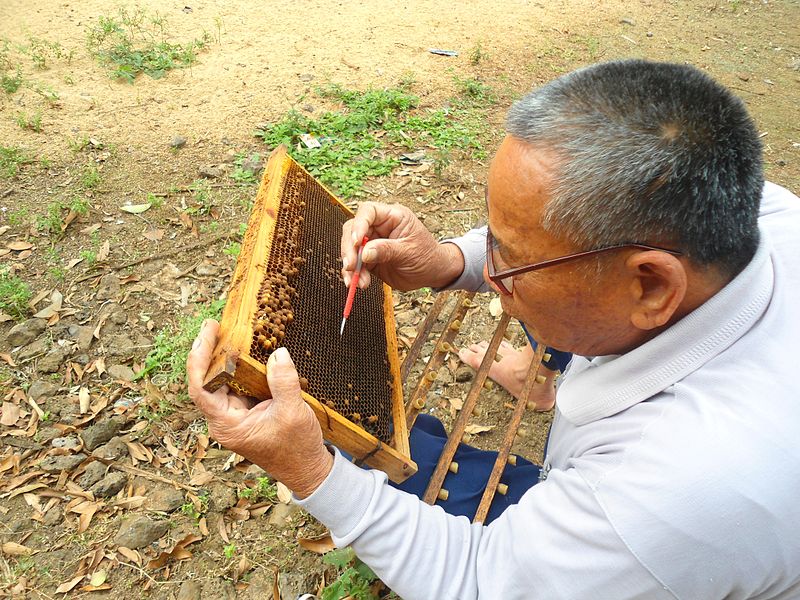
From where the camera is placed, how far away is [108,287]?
403 centimetres

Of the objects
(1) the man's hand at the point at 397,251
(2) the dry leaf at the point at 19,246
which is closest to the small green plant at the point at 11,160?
(2) the dry leaf at the point at 19,246

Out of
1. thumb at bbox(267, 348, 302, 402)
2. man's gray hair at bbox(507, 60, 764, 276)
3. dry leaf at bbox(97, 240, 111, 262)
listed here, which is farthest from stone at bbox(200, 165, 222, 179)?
man's gray hair at bbox(507, 60, 764, 276)

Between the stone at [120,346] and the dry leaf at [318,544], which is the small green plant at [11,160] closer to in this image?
the stone at [120,346]

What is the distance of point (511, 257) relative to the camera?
5.79 feet

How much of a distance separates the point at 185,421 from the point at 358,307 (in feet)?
4.95

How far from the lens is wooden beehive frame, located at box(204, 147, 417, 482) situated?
183cm

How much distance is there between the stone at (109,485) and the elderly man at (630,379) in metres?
1.65

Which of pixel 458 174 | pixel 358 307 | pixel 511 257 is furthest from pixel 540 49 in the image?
pixel 511 257

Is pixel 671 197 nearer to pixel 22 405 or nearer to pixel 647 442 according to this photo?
pixel 647 442

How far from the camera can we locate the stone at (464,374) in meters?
3.99

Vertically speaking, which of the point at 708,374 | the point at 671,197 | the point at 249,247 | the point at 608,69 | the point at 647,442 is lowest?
the point at 249,247

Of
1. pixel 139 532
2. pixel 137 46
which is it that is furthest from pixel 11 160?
pixel 139 532

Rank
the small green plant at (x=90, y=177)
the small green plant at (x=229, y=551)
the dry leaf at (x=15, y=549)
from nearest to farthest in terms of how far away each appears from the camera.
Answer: the dry leaf at (x=15, y=549) → the small green plant at (x=229, y=551) → the small green plant at (x=90, y=177)

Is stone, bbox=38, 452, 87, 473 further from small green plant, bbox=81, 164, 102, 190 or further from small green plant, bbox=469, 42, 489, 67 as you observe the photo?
small green plant, bbox=469, 42, 489, 67
